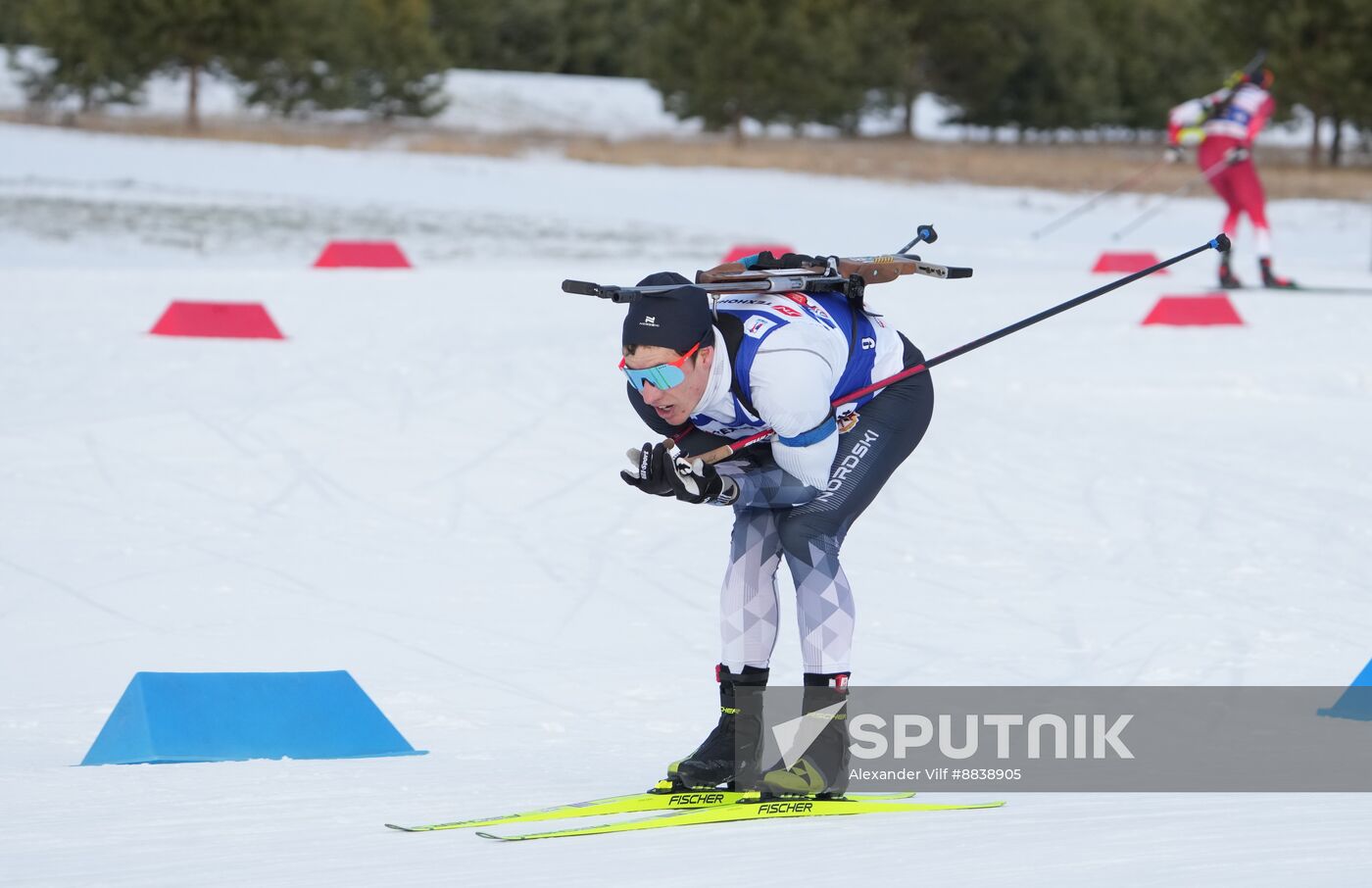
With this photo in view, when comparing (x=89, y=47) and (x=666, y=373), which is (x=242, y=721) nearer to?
(x=666, y=373)

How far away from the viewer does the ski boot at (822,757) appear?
148 inches

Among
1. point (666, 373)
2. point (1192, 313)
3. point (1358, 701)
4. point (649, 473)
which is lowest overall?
point (1358, 701)

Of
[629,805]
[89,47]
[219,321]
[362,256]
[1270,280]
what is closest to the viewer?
[629,805]

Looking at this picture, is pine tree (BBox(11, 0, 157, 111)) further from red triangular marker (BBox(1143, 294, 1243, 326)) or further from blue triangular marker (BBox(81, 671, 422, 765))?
blue triangular marker (BBox(81, 671, 422, 765))

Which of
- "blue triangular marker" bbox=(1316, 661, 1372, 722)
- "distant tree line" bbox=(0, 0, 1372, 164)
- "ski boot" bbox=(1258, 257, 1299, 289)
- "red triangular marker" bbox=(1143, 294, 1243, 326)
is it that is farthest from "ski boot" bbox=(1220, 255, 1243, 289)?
"distant tree line" bbox=(0, 0, 1372, 164)

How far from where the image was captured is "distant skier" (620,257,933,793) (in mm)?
3586

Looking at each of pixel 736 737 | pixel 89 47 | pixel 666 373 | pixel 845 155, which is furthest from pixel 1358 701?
pixel 89 47

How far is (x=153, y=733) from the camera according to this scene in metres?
4.23

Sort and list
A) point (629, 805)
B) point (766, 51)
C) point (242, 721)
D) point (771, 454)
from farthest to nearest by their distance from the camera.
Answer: point (766, 51), point (242, 721), point (771, 454), point (629, 805)

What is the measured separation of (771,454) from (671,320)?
1.34ft

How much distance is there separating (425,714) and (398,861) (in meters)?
1.69

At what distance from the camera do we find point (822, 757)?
3.77 metres

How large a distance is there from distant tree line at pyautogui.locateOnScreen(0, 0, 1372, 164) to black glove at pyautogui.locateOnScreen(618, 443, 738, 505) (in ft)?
103

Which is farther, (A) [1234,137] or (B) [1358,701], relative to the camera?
(A) [1234,137]
